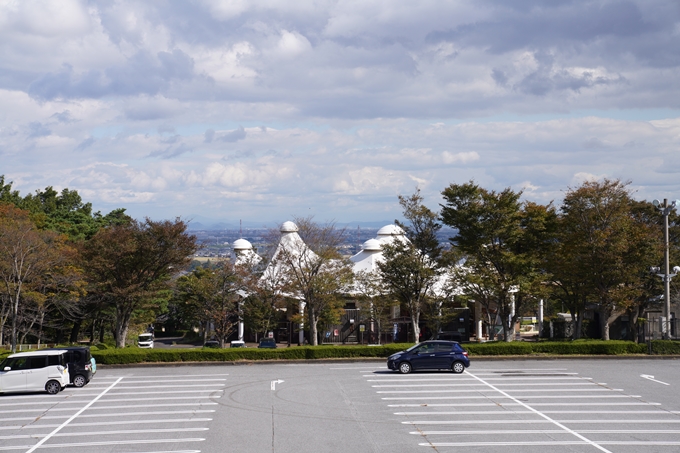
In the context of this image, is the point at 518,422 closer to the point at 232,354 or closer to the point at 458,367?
the point at 458,367

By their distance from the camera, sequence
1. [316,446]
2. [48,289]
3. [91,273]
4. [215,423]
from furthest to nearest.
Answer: [48,289] < [91,273] < [215,423] < [316,446]

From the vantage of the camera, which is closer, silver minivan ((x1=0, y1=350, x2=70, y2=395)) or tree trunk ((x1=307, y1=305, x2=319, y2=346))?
silver minivan ((x1=0, y1=350, x2=70, y2=395))

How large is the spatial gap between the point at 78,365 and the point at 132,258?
12831 mm

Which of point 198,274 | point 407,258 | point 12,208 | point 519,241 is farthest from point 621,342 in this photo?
point 12,208

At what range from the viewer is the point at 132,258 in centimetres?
3669

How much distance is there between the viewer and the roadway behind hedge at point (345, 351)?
1238 inches

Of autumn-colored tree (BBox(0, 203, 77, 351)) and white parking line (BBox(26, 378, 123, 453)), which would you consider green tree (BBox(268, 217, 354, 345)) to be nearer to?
autumn-colored tree (BBox(0, 203, 77, 351))

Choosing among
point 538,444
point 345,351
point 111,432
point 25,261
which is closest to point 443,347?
point 345,351

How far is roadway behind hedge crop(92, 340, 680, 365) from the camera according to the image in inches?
1238

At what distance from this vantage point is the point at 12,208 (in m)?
41.8

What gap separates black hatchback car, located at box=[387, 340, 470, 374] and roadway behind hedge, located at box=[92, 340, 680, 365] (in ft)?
18.2

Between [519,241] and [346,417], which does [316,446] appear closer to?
[346,417]

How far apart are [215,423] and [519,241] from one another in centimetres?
2463

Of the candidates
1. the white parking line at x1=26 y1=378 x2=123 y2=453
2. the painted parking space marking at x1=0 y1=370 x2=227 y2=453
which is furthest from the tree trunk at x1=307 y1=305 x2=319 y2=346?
the white parking line at x1=26 y1=378 x2=123 y2=453
